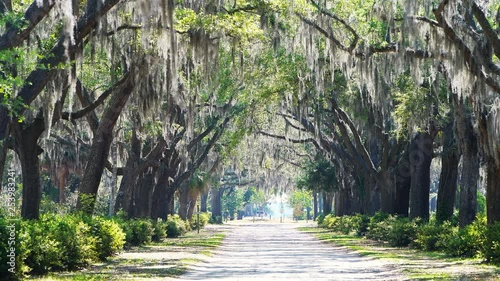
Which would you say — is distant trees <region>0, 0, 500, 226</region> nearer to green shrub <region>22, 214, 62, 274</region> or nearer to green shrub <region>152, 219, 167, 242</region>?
green shrub <region>152, 219, 167, 242</region>

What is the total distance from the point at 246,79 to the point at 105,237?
39.4 ft

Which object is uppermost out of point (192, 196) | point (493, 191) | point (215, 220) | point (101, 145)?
point (101, 145)

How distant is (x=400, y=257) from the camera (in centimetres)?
2566

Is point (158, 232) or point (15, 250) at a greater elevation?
point (15, 250)

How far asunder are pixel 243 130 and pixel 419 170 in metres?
10.2

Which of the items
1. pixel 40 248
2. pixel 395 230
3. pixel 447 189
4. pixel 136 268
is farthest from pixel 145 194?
pixel 40 248

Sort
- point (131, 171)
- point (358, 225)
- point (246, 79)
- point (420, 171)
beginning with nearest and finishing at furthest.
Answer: point (246, 79) → point (420, 171) → point (131, 171) → point (358, 225)

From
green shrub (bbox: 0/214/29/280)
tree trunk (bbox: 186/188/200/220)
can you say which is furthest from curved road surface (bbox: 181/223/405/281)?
tree trunk (bbox: 186/188/200/220)

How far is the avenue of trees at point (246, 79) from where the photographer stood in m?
18.2

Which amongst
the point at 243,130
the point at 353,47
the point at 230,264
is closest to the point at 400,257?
the point at 230,264

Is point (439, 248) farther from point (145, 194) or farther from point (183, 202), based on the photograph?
point (183, 202)

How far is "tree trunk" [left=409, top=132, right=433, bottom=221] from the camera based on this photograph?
3262 cm

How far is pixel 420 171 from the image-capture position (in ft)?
111

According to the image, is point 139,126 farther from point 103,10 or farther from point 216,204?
point 216,204
